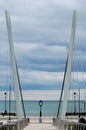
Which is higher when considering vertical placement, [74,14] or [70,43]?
[74,14]

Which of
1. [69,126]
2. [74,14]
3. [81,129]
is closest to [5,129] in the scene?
[81,129]

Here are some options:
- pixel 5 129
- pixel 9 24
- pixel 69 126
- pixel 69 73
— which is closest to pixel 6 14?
pixel 9 24

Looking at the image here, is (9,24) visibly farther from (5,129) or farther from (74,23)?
(5,129)

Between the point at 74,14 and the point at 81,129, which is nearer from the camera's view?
the point at 81,129

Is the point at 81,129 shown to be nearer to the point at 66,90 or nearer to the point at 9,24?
the point at 66,90

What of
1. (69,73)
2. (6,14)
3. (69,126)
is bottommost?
(69,126)

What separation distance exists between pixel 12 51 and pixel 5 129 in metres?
23.9

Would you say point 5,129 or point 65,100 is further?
point 65,100

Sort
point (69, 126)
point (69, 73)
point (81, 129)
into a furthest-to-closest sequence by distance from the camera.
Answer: point (69, 73) < point (69, 126) < point (81, 129)

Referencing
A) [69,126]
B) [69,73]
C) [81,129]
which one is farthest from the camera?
[69,73]

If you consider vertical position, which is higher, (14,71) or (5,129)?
(14,71)

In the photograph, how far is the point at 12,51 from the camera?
49.0m

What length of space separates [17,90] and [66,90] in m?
5.38

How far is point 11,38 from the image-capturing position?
4925cm
